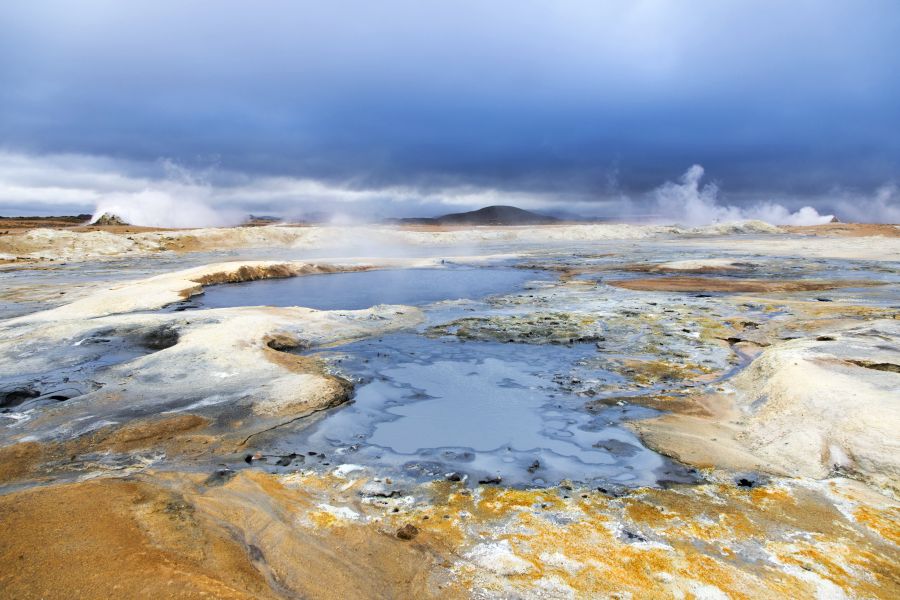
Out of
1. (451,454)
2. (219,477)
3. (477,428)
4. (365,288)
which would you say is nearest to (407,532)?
(451,454)

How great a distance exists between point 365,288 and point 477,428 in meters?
14.1

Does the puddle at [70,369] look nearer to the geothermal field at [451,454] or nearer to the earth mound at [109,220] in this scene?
the geothermal field at [451,454]

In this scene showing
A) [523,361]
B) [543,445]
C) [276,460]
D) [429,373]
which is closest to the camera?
[276,460]

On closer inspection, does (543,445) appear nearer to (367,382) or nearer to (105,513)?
(367,382)

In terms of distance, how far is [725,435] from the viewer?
20.1 feet

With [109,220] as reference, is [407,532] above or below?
below

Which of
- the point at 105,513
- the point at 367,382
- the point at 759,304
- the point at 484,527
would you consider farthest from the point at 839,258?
the point at 105,513

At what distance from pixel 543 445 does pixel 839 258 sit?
3105 centimetres

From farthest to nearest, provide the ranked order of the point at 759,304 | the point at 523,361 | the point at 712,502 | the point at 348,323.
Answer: the point at 759,304
the point at 348,323
the point at 523,361
the point at 712,502

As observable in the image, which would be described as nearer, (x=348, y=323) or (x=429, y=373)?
(x=429, y=373)

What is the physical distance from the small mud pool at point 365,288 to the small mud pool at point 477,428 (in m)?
7.11

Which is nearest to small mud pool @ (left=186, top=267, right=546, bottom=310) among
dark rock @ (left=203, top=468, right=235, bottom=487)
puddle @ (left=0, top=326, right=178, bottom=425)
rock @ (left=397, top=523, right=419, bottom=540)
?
puddle @ (left=0, top=326, right=178, bottom=425)

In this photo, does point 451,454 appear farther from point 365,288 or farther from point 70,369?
point 365,288

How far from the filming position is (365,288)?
20016mm
